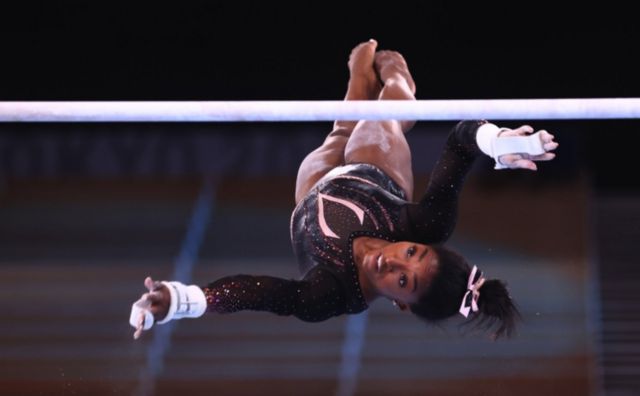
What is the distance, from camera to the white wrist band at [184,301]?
2711mm

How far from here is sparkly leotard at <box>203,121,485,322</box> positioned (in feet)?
9.29

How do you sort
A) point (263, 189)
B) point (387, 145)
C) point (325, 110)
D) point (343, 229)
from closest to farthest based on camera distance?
1. point (325, 110)
2. point (343, 229)
3. point (387, 145)
4. point (263, 189)

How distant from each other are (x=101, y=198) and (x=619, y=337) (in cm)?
256

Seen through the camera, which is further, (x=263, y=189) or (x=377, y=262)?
(x=263, y=189)

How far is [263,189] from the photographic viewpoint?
199 inches

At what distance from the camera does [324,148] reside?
364 cm

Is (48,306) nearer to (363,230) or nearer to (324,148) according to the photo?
(324,148)

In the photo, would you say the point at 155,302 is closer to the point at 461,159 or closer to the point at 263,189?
the point at 461,159

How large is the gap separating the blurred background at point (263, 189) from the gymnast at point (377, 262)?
50.0 inches

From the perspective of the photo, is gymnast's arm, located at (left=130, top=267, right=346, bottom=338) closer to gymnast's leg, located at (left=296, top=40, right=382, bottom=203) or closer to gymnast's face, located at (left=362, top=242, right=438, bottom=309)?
gymnast's face, located at (left=362, top=242, right=438, bottom=309)

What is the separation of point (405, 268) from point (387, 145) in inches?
27.6

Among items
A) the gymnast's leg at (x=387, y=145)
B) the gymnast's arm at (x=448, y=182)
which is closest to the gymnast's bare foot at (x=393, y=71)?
the gymnast's leg at (x=387, y=145)

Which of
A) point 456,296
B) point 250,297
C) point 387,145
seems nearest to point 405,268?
point 456,296

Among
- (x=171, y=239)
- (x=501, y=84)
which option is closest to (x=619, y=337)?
(x=501, y=84)
